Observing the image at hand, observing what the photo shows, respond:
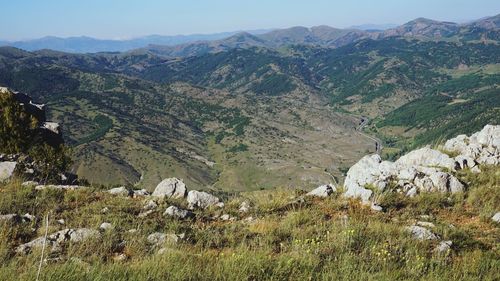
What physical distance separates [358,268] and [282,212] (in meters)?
5.80

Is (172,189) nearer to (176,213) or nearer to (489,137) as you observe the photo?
(176,213)

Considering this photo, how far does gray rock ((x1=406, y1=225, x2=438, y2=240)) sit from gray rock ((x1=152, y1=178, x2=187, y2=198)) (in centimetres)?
870

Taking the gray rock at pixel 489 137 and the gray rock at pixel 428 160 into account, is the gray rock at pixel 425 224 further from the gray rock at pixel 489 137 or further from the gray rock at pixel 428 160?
the gray rock at pixel 489 137

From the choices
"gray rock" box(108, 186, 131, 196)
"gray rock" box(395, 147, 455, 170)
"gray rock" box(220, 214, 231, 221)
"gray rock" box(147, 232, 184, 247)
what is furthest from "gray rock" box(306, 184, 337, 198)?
"gray rock" box(108, 186, 131, 196)

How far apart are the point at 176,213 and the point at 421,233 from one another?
7.04m

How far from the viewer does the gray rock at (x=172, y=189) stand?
16375 mm

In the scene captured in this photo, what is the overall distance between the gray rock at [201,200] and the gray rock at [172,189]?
3.28ft

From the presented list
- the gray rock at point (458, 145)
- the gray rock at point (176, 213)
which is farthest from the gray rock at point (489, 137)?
the gray rock at point (176, 213)

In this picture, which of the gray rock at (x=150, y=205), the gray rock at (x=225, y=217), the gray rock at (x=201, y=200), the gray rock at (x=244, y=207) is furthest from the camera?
the gray rock at (x=201, y=200)

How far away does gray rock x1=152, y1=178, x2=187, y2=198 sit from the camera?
1638cm

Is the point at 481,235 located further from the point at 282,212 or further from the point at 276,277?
the point at 276,277

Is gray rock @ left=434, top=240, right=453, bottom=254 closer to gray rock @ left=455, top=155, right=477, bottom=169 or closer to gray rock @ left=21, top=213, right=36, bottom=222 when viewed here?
gray rock @ left=455, top=155, right=477, bottom=169

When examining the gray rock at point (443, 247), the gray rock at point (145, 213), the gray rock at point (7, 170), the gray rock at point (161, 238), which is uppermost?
the gray rock at point (161, 238)

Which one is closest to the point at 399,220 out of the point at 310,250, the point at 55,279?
the point at 310,250
